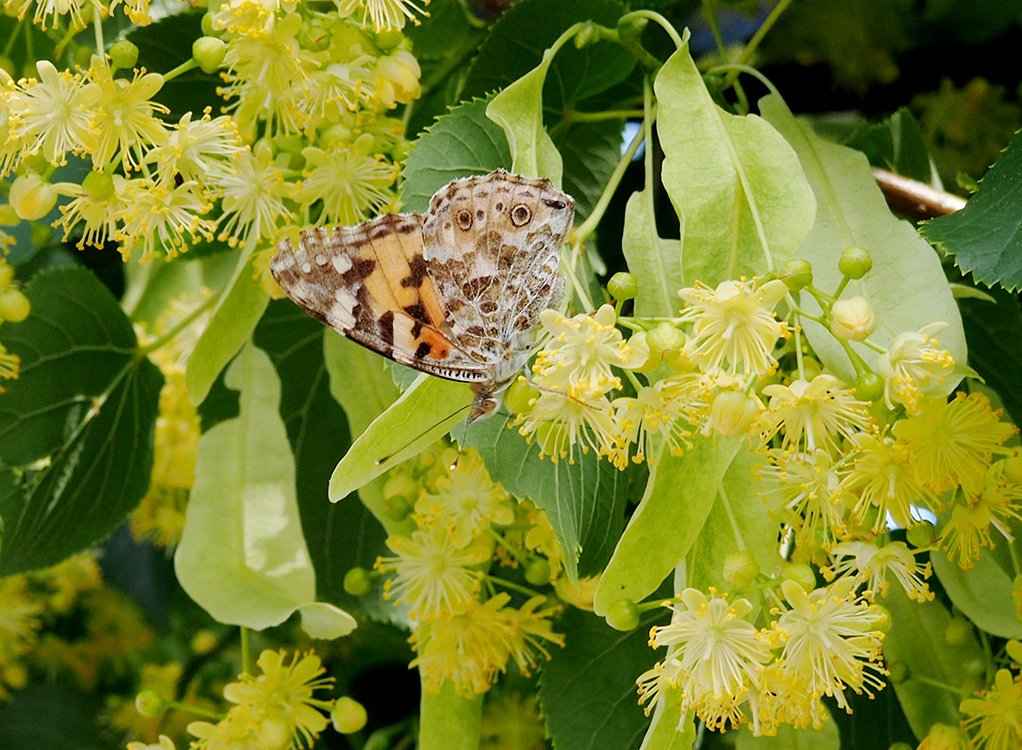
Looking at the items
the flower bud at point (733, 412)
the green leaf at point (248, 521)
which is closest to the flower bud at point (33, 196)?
the green leaf at point (248, 521)

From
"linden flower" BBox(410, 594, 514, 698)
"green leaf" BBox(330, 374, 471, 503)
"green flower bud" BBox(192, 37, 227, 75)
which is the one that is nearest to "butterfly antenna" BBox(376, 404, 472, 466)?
"green leaf" BBox(330, 374, 471, 503)

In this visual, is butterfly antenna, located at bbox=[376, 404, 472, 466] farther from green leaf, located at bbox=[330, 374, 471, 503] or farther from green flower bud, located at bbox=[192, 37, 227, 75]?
green flower bud, located at bbox=[192, 37, 227, 75]

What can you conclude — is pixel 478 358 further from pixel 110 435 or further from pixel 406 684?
pixel 406 684

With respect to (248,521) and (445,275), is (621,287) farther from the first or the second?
(248,521)

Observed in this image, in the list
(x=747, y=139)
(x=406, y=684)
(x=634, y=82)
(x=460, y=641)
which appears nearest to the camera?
(x=747, y=139)

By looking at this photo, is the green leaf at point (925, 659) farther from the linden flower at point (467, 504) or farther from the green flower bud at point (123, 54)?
the green flower bud at point (123, 54)

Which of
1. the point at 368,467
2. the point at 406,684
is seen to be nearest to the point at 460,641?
the point at 368,467

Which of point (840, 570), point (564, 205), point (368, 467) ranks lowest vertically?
point (840, 570)

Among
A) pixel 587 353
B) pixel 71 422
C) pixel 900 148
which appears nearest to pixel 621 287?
pixel 587 353
